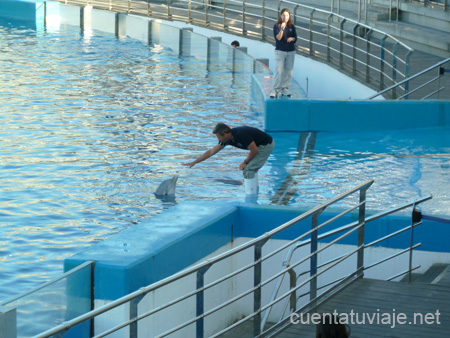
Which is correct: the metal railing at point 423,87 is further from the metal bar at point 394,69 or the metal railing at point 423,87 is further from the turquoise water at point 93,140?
the turquoise water at point 93,140

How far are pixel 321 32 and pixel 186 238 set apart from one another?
19698mm

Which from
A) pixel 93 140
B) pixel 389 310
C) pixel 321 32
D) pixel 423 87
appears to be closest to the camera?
pixel 389 310

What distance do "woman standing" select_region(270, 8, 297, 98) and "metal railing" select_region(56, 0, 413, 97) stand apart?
2458mm

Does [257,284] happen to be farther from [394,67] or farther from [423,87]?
[423,87]

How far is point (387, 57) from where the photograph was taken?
72.1 feet

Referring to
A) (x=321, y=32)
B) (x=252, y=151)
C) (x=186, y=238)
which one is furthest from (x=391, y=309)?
(x=321, y=32)

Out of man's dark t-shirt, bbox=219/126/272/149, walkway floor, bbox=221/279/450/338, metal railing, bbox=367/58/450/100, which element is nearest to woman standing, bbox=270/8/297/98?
metal railing, bbox=367/58/450/100

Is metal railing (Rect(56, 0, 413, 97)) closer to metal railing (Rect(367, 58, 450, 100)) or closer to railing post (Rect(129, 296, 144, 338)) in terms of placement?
metal railing (Rect(367, 58, 450, 100))

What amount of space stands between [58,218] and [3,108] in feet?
26.9

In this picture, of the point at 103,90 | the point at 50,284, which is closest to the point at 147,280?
the point at 50,284

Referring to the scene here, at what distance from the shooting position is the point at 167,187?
42.4 feet

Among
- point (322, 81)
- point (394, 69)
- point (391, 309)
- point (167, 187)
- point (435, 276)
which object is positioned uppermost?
point (394, 69)

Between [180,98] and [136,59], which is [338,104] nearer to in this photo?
[180,98]

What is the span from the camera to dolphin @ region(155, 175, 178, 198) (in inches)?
508
